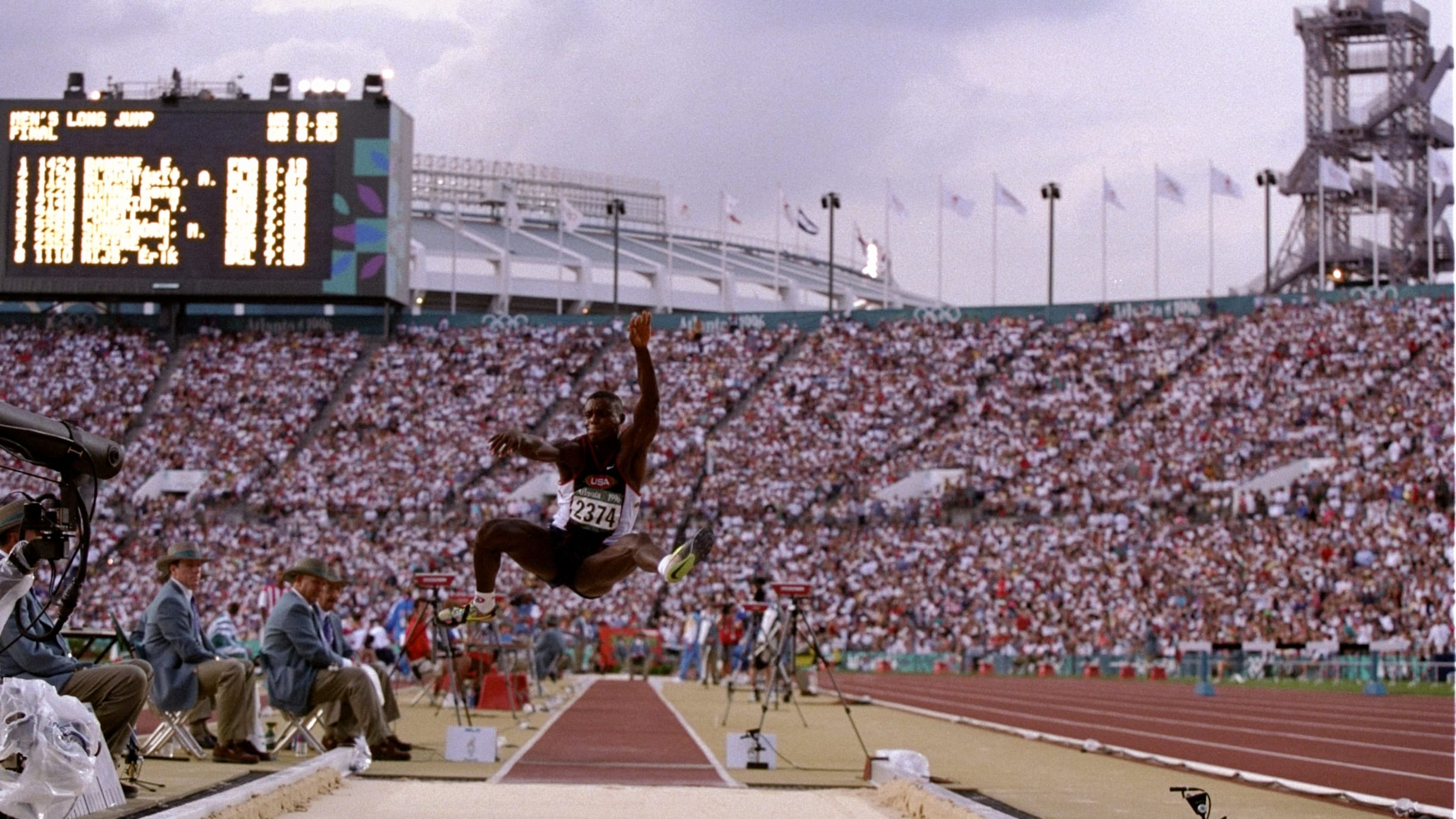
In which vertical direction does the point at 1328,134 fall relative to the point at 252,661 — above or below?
above

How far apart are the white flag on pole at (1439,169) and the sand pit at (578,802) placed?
39408 millimetres

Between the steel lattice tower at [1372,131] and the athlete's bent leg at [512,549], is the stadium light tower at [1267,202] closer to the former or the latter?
the steel lattice tower at [1372,131]

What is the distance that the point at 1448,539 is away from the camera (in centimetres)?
3353

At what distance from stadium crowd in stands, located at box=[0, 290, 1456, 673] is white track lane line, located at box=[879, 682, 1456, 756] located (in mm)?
9586

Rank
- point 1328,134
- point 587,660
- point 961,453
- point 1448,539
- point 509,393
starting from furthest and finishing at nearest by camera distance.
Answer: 1. point 1328,134
2. point 509,393
3. point 961,453
4. point 587,660
5. point 1448,539

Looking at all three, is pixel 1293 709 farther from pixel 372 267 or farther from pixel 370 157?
pixel 372 267

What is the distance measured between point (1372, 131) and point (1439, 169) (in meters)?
9.54

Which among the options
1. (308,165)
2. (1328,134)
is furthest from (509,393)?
(1328,134)

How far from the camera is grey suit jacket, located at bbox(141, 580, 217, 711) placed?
40.5 feet

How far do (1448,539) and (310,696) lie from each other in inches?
1033

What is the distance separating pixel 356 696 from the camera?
13.6 meters

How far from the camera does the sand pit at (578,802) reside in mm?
9672

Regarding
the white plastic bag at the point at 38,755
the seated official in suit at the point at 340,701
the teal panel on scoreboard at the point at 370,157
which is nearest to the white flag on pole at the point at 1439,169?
the teal panel on scoreboard at the point at 370,157

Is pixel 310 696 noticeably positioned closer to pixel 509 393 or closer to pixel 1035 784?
pixel 1035 784
